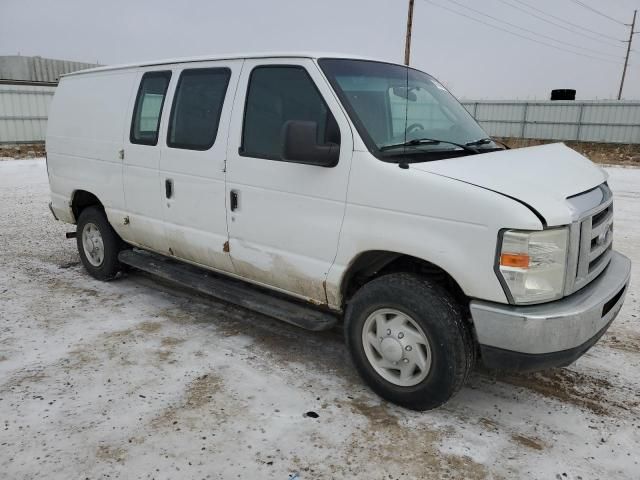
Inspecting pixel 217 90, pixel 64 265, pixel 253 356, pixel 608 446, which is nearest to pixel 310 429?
pixel 253 356

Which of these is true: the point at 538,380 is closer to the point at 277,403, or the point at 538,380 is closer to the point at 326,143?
the point at 277,403

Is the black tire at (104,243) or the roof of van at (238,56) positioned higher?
the roof of van at (238,56)

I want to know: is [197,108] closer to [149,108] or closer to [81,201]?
[149,108]

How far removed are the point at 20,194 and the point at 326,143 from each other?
10298mm

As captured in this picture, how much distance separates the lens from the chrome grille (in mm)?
2842

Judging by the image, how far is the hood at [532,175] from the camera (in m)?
2.76

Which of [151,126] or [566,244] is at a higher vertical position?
[151,126]

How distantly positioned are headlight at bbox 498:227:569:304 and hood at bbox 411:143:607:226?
101 mm

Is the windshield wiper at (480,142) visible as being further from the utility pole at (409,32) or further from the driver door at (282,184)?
the utility pole at (409,32)

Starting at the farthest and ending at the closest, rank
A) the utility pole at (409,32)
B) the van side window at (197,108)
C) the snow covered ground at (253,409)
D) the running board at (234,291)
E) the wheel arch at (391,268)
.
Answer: the utility pole at (409,32)
the van side window at (197,108)
the running board at (234,291)
the wheel arch at (391,268)
the snow covered ground at (253,409)

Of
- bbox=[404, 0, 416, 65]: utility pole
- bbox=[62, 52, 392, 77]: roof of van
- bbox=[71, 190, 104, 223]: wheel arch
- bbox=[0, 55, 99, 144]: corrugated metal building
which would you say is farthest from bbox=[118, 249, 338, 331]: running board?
bbox=[0, 55, 99, 144]: corrugated metal building

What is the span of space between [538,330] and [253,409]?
1.75 meters

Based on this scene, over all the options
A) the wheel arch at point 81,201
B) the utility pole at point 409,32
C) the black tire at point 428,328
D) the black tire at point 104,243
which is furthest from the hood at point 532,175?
the utility pole at point 409,32

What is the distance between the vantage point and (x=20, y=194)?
1138 centimetres
